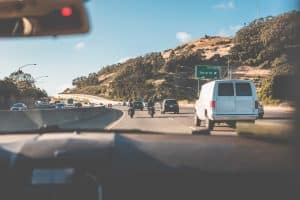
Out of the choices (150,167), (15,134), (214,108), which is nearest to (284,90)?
(150,167)

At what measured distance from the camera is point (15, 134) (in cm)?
442

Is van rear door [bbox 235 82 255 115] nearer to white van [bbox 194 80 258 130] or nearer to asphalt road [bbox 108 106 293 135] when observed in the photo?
white van [bbox 194 80 258 130]

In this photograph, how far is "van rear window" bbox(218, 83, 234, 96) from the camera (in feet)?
94.7

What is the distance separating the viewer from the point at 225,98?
2900 centimetres

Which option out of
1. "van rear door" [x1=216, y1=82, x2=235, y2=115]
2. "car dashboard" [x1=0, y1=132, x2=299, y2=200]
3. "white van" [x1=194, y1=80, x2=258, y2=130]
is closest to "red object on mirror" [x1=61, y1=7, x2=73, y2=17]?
"car dashboard" [x1=0, y1=132, x2=299, y2=200]

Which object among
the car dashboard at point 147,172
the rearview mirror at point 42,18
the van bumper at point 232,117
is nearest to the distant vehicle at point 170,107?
the van bumper at point 232,117

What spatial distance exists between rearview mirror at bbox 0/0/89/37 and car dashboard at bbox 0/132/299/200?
0.70 metres

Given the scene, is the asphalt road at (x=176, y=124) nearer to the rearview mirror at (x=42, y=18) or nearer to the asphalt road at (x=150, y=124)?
the asphalt road at (x=150, y=124)

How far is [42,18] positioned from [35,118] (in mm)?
31598

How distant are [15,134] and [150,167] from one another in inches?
58.6

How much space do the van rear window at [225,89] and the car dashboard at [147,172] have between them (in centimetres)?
2551

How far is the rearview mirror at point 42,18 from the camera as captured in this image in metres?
2.94

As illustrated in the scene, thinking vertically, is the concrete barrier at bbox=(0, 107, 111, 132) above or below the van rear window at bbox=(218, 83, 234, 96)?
below

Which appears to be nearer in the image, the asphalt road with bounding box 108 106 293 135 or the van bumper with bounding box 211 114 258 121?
the asphalt road with bounding box 108 106 293 135
